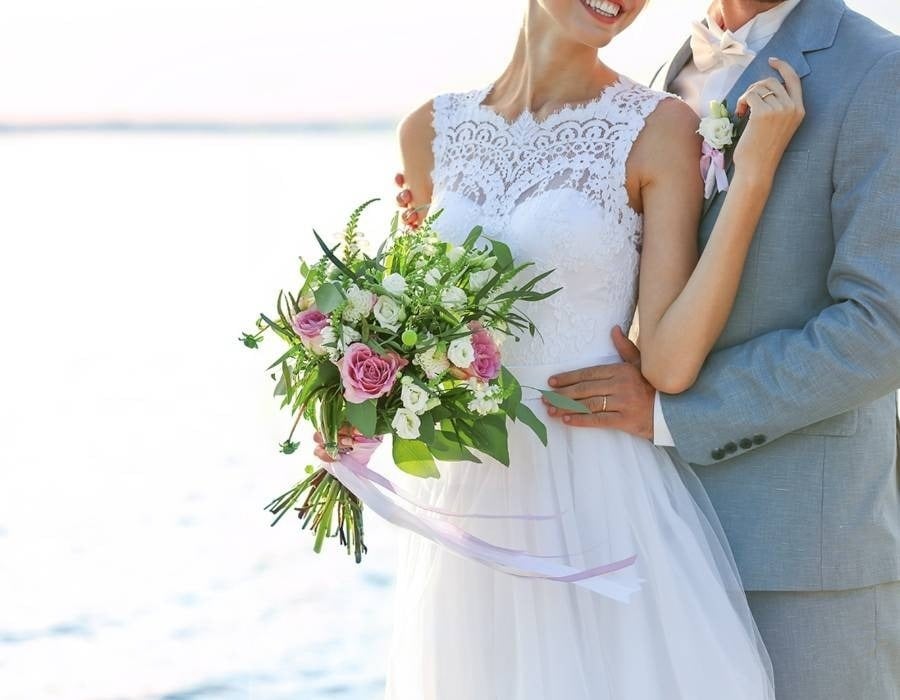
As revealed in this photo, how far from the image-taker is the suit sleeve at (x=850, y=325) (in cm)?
277

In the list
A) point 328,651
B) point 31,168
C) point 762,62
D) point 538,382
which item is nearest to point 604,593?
point 538,382

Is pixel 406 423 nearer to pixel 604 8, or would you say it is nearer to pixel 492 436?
pixel 492 436

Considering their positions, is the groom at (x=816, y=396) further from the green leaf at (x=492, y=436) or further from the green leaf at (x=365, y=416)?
the green leaf at (x=365, y=416)

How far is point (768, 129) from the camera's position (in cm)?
285

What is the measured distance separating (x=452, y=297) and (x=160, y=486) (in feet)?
A: 20.2

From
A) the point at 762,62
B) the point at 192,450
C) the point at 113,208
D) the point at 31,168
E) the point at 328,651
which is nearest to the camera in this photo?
the point at 762,62

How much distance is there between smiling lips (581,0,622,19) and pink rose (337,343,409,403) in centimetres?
109

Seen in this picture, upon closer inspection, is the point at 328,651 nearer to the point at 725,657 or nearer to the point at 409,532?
the point at 409,532

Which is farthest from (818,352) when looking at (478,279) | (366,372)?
(366,372)

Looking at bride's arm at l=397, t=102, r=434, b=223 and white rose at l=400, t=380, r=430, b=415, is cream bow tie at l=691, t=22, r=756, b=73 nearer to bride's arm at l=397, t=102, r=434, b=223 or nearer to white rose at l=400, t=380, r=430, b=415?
bride's arm at l=397, t=102, r=434, b=223

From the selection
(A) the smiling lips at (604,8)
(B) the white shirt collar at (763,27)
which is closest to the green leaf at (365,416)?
(A) the smiling lips at (604,8)

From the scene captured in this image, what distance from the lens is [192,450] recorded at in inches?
363

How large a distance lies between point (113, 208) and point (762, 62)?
18380 millimetres

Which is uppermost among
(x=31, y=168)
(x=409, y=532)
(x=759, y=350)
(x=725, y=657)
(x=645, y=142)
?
(x=31, y=168)
